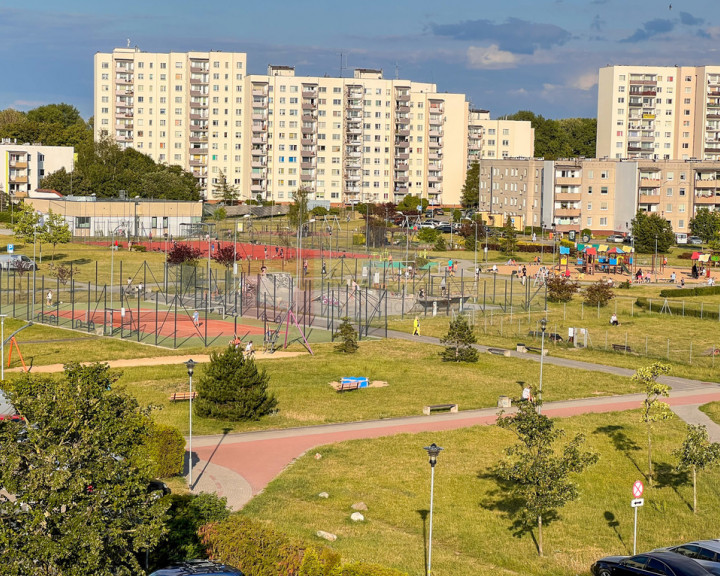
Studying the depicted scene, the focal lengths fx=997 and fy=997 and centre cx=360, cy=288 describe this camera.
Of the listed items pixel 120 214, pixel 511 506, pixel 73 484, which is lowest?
pixel 511 506

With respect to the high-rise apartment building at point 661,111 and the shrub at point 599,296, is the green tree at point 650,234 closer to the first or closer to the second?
the shrub at point 599,296

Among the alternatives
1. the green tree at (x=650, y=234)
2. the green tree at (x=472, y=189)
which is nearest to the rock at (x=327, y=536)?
the green tree at (x=650, y=234)

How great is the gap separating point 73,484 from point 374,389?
26293 millimetres

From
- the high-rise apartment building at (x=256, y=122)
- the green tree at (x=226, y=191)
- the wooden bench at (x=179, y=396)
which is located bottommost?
the wooden bench at (x=179, y=396)

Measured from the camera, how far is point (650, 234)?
10281 cm

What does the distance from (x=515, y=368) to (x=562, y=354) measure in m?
6.22

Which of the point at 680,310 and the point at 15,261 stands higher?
the point at 15,261

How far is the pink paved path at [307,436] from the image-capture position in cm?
3108

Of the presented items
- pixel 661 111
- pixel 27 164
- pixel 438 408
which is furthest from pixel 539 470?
pixel 661 111

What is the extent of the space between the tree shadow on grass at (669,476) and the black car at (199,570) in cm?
1596

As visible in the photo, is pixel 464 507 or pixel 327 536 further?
pixel 464 507

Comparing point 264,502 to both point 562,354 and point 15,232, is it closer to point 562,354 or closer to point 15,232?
point 562,354

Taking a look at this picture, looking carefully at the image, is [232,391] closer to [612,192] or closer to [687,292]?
[687,292]

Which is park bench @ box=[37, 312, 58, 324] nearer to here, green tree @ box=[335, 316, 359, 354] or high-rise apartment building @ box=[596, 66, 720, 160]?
green tree @ box=[335, 316, 359, 354]
